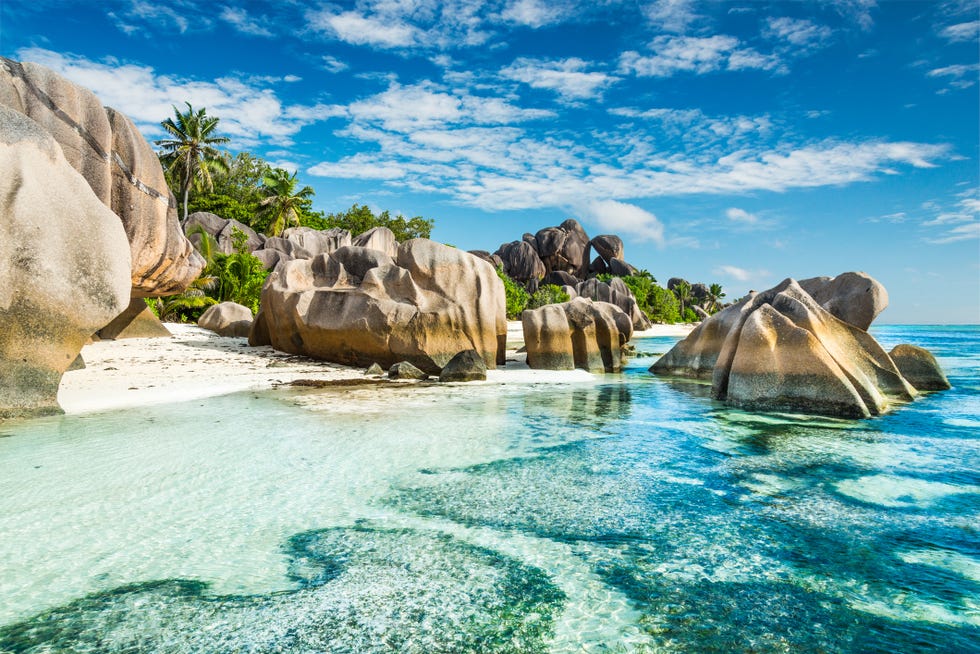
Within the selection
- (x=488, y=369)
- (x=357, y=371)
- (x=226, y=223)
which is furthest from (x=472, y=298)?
(x=226, y=223)

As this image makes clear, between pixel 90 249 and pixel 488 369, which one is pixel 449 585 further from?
pixel 488 369

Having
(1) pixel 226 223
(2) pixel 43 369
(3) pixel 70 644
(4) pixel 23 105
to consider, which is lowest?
(3) pixel 70 644

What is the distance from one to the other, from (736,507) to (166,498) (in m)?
4.80

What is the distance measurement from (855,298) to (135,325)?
2079 cm

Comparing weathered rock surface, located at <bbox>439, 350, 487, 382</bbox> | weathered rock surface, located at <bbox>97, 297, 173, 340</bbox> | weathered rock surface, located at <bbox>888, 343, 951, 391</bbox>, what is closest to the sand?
weathered rock surface, located at <bbox>439, 350, 487, 382</bbox>

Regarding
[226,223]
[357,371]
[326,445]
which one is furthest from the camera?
[226,223]

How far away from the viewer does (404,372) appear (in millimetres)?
12742

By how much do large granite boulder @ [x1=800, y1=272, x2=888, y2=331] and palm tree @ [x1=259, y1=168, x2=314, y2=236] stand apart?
3553 cm

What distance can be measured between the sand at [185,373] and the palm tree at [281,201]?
79.2 ft

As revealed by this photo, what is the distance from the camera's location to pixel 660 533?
13.7 ft

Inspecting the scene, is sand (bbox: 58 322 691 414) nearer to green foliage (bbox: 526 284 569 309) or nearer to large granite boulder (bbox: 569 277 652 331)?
green foliage (bbox: 526 284 569 309)

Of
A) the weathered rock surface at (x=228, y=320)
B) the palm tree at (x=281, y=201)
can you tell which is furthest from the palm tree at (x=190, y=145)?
the weathered rock surface at (x=228, y=320)

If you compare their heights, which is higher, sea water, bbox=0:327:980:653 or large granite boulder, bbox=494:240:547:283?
large granite boulder, bbox=494:240:547:283

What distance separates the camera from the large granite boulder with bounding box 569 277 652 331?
160 ft
